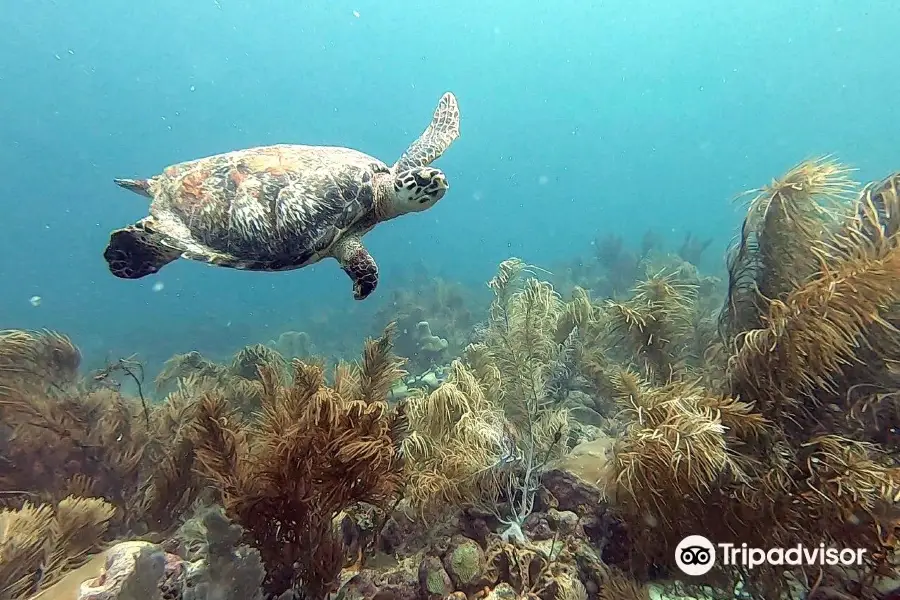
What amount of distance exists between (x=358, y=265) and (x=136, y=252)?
7.65 feet

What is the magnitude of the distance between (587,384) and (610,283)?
11.1 meters

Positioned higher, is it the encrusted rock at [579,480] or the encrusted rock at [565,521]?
the encrusted rock at [579,480]

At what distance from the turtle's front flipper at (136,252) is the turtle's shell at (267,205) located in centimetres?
23

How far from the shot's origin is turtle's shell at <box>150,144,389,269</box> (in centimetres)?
442

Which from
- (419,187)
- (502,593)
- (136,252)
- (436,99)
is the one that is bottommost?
(502,593)

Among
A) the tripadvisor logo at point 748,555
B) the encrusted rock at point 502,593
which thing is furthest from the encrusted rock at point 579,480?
the encrusted rock at point 502,593

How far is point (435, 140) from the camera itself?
19.0 ft

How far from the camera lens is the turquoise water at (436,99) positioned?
2849 inches

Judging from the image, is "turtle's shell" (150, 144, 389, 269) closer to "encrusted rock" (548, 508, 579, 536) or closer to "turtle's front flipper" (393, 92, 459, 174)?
"turtle's front flipper" (393, 92, 459, 174)

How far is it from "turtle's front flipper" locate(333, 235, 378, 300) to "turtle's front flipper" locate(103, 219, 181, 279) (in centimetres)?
165

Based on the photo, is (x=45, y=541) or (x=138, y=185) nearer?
(x=45, y=541)

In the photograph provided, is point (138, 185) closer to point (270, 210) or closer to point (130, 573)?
point (270, 210)

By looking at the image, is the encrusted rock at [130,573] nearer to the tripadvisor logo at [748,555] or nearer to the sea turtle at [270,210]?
the sea turtle at [270,210]

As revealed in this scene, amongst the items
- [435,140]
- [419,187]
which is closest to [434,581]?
[419,187]
